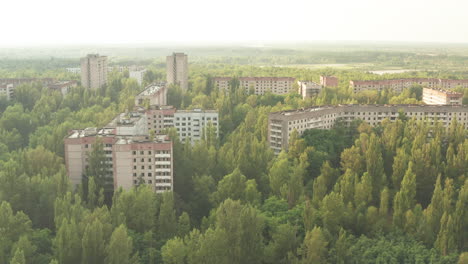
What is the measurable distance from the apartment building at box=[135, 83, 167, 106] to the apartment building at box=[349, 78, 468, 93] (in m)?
17.0

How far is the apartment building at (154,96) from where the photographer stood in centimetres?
3447

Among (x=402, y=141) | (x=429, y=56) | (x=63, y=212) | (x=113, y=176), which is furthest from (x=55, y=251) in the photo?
(x=429, y=56)

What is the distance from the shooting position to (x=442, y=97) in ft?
119

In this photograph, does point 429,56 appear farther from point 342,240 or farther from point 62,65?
point 342,240

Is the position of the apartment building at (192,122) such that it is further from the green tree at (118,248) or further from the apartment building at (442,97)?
the green tree at (118,248)

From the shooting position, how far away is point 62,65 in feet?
261

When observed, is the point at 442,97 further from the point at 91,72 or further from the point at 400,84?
the point at 91,72

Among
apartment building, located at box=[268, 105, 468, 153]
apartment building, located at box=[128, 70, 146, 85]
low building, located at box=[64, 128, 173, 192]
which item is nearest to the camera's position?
low building, located at box=[64, 128, 173, 192]

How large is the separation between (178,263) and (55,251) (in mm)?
3720

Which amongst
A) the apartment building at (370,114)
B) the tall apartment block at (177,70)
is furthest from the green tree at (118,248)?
the tall apartment block at (177,70)

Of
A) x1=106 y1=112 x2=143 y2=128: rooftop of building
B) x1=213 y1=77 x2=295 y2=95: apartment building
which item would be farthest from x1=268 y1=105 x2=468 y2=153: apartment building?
x1=213 y1=77 x2=295 y2=95: apartment building

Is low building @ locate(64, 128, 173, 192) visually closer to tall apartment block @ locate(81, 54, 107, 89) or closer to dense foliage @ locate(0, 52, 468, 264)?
dense foliage @ locate(0, 52, 468, 264)

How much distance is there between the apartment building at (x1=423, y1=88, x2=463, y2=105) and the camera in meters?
35.3

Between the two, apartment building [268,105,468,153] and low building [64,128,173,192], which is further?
apartment building [268,105,468,153]
